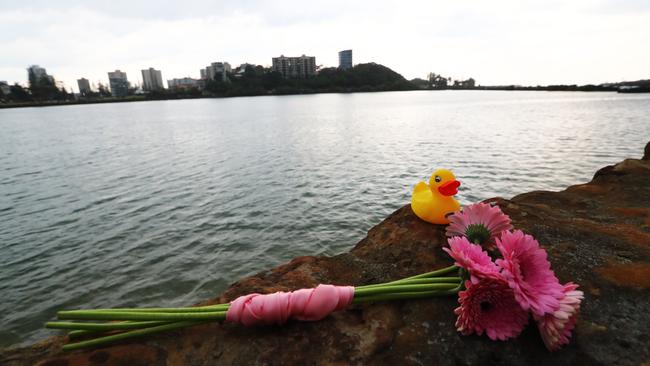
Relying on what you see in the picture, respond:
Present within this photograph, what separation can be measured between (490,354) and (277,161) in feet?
59.7

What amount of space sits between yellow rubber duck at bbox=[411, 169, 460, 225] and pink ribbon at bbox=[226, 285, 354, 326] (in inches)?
79.4

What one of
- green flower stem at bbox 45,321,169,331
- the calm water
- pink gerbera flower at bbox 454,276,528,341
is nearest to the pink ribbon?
green flower stem at bbox 45,321,169,331

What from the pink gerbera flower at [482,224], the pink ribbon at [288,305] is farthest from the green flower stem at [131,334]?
the pink gerbera flower at [482,224]

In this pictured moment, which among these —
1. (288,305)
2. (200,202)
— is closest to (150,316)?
(288,305)

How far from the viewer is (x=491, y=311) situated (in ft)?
6.70

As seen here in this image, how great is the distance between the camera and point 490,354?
196 cm

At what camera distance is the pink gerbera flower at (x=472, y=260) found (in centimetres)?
195

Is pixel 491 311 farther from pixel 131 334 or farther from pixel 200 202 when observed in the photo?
pixel 200 202

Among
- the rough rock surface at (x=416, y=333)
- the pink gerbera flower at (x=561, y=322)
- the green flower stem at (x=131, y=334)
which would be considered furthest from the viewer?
the green flower stem at (x=131, y=334)

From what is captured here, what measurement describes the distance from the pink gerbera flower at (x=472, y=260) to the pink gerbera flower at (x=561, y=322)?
354mm

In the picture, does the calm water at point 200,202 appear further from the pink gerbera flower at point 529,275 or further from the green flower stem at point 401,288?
the pink gerbera flower at point 529,275

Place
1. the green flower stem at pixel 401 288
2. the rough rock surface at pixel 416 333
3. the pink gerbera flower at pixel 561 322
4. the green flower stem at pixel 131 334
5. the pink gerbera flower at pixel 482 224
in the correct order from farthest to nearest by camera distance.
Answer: the pink gerbera flower at pixel 482 224, the green flower stem at pixel 401 288, the green flower stem at pixel 131 334, the rough rock surface at pixel 416 333, the pink gerbera flower at pixel 561 322

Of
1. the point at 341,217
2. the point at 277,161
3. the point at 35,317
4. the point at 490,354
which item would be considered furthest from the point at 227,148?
the point at 490,354

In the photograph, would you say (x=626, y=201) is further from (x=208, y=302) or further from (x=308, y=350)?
(x=208, y=302)
